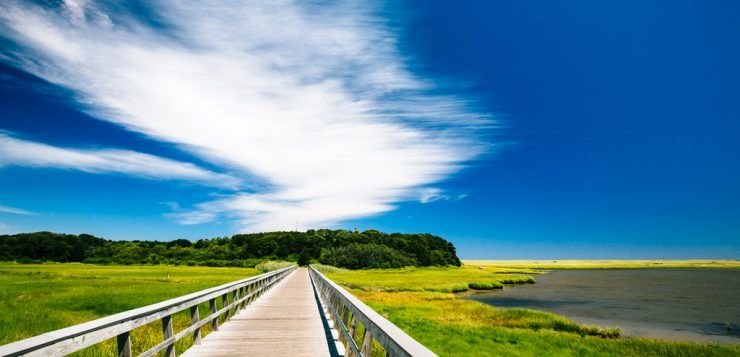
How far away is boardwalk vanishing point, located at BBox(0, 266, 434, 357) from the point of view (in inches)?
142

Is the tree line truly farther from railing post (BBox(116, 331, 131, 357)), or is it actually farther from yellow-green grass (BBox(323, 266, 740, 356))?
railing post (BBox(116, 331, 131, 357))

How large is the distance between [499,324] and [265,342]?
16.6m

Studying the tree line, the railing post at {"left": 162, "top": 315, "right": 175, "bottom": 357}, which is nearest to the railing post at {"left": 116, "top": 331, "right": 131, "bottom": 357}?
the railing post at {"left": 162, "top": 315, "right": 175, "bottom": 357}

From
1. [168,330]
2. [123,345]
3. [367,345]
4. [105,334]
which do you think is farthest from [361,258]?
[105,334]

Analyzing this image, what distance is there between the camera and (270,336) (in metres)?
9.46

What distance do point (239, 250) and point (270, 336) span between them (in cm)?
12929

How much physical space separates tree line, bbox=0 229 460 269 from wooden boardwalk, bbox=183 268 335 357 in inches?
3703

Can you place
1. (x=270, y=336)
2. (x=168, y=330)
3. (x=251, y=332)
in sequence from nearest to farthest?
(x=168, y=330) < (x=270, y=336) < (x=251, y=332)

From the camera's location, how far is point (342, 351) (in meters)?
7.88

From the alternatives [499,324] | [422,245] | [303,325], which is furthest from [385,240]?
[303,325]

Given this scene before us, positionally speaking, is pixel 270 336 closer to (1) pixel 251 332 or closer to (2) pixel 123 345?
(1) pixel 251 332

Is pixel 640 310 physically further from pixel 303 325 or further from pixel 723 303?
pixel 303 325

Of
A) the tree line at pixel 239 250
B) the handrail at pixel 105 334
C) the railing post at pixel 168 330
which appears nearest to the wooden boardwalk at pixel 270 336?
the handrail at pixel 105 334

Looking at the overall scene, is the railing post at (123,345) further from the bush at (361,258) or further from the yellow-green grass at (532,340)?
the bush at (361,258)
